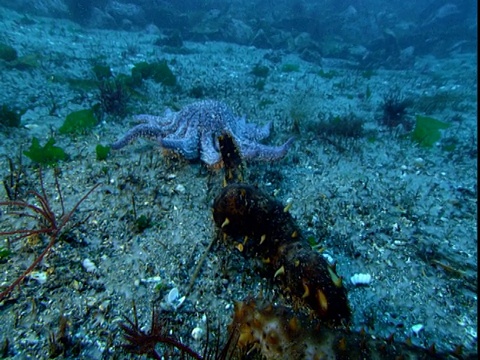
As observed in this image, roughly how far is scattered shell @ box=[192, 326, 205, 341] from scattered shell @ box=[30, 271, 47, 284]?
5.36 ft

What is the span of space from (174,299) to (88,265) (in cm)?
106

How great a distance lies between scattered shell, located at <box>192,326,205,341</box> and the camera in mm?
2483

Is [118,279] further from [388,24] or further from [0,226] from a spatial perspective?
[388,24]

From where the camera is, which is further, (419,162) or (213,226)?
(419,162)

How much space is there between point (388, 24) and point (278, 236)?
29270 mm

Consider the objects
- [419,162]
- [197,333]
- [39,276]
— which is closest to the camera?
[197,333]

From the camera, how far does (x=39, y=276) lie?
2.69 meters

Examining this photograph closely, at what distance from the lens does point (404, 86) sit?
38.4 ft

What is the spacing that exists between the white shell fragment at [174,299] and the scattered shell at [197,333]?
0.99ft

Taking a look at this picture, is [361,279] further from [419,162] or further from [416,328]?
[419,162]

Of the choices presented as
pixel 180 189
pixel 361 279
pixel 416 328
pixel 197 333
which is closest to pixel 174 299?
pixel 197 333

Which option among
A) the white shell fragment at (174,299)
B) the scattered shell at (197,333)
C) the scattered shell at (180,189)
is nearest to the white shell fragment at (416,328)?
the scattered shell at (197,333)

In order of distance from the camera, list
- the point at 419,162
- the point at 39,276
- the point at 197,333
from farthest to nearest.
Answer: the point at 419,162 → the point at 39,276 → the point at 197,333

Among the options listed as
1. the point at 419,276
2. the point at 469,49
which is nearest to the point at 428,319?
the point at 419,276
